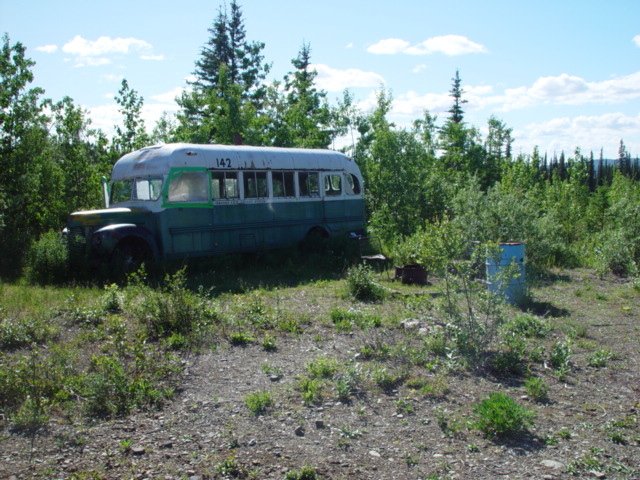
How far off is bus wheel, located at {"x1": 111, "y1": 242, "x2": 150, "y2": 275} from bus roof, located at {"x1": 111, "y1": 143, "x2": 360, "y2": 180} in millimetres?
1638

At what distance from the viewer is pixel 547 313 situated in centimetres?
791

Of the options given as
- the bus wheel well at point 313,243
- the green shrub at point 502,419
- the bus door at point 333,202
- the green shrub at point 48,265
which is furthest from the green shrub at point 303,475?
the bus door at point 333,202

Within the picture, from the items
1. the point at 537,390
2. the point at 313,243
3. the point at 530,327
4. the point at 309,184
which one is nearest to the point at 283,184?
the point at 309,184

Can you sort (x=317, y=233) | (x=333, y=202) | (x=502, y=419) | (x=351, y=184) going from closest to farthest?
(x=502, y=419), (x=317, y=233), (x=333, y=202), (x=351, y=184)

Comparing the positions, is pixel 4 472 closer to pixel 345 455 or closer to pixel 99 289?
pixel 345 455

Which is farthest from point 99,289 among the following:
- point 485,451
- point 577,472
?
point 577,472

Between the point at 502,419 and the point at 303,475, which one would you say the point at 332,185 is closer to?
the point at 502,419

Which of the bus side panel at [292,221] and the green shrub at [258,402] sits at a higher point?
the bus side panel at [292,221]

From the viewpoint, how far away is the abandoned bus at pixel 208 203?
10.9 metres

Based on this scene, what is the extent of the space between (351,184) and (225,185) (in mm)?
4331

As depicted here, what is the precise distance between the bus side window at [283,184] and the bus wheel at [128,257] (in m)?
3.63

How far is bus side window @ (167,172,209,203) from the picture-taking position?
11.3m

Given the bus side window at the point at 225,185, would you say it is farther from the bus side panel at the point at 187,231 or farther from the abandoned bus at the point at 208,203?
the bus side panel at the point at 187,231

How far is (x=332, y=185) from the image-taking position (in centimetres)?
1469
